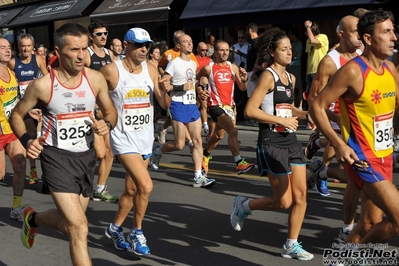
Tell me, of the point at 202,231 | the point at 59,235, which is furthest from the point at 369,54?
the point at 59,235

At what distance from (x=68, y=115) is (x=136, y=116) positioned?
52.9 inches

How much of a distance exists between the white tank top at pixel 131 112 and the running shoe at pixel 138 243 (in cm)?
73

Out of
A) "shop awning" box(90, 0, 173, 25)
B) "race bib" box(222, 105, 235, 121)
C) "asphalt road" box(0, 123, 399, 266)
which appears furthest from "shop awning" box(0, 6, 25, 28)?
"race bib" box(222, 105, 235, 121)

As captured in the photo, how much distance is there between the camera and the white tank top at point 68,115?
18.2 ft

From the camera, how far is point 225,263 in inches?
246

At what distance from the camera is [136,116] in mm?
6863

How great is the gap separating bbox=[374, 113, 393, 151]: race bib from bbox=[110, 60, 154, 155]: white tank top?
2.44m

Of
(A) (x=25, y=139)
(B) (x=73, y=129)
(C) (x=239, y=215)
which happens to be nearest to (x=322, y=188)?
(C) (x=239, y=215)

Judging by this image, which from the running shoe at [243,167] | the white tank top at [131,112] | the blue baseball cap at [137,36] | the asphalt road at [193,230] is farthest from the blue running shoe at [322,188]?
the blue baseball cap at [137,36]

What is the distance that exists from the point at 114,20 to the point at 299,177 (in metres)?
14.5

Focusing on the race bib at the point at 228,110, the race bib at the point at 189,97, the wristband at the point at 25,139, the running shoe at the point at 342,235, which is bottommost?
the running shoe at the point at 342,235

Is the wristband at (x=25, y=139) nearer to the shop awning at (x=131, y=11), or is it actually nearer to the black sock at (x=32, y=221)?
the black sock at (x=32, y=221)

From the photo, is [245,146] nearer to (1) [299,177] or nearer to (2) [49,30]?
(1) [299,177]

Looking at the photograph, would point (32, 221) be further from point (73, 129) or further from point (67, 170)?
point (73, 129)
